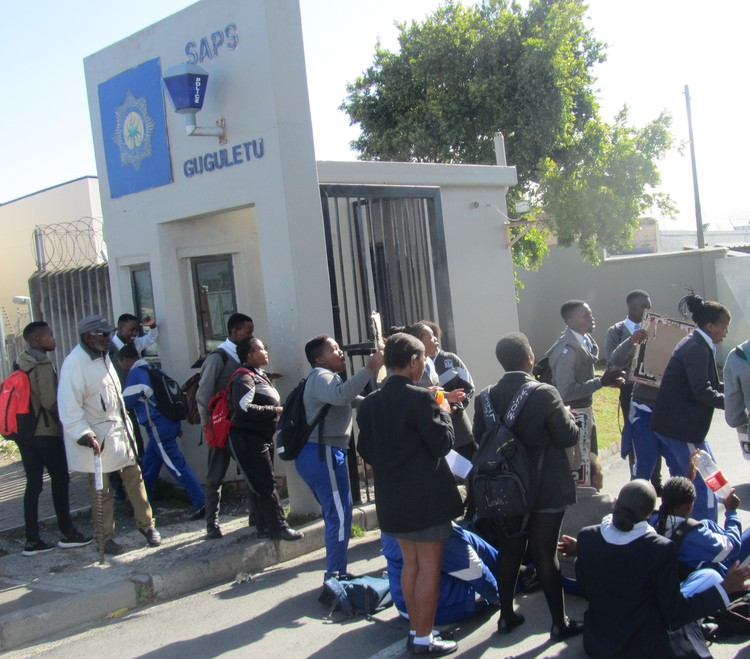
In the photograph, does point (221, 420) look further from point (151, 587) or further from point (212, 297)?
point (212, 297)

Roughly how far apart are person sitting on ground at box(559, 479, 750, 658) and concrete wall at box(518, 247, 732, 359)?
552 inches

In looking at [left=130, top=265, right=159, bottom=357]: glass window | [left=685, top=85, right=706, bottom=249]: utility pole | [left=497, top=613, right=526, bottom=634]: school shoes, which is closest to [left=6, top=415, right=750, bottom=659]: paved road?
[left=497, top=613, right=526, bottom=634]: school shoes

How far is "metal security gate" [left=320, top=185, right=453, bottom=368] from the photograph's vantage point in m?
8.12

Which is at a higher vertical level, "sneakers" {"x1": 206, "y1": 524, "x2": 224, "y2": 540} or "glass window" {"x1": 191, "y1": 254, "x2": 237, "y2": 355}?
"glass window" {"x1": 191, "y1": 254, "x2": 237, "y2": 355}

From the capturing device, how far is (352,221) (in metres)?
8.34

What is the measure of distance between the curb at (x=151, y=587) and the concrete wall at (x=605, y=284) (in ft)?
40.9

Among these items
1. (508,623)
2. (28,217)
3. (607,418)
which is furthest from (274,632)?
(28,217)

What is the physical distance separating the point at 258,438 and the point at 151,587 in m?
1.34

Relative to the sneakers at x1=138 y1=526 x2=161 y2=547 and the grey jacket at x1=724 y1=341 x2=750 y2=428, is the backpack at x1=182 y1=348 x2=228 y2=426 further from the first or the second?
the grey jacket at x1=724 y1=341 x2=750 y2=428

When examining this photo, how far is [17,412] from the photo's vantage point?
21.5 ft

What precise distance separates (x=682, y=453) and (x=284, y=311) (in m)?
3.40

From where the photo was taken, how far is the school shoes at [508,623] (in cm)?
474

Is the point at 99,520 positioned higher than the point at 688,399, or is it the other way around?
the point at 688,399

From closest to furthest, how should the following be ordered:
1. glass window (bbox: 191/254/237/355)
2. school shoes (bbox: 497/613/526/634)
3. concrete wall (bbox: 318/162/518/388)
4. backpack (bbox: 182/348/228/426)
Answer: school shoes (bbox: 497/613/526/634) < backpack (bbox: 182/348/228/426) < glass window (bbox: 191/254/237/355) < concrete wall (bbox: 318/162/518/388)
